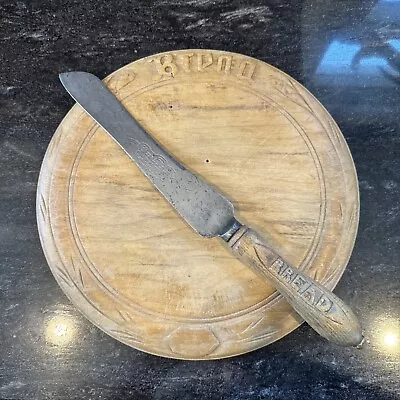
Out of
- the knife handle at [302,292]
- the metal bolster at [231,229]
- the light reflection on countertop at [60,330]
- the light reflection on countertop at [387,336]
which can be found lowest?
the light reflection on countertop at [387,336]

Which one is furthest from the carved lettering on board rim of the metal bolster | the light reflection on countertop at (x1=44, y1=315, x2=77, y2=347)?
the light reflection on countertop at (x1=44, y1=315, x2=77, y2=347)

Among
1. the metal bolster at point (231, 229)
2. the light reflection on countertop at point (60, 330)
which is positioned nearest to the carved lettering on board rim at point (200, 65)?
the metal bolster at point (231, 229)

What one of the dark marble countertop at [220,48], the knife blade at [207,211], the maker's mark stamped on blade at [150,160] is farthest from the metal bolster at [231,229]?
the dark marble countertop at [220,48]

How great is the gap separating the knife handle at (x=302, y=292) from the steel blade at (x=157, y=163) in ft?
0.12

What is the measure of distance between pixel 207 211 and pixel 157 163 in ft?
0.32

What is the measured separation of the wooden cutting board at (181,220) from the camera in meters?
0.81

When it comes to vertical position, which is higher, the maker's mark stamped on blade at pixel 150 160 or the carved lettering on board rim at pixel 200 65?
the carved lettering on board rim at pixel 200 65

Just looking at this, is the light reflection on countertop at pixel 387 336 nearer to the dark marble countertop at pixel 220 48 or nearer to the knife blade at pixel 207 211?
the dark marble countertop at pixel 220 48

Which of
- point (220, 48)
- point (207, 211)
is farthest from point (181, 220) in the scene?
point (220, 48)

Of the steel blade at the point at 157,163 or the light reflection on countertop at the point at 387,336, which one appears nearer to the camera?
the steel blade at the point at 157,163

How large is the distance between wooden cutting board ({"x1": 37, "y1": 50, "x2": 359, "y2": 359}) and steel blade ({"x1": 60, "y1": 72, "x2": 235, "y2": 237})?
2cm

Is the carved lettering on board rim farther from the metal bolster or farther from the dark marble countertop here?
the metal bolster

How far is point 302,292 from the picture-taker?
729 mm

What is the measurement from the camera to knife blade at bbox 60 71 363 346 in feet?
2.38
